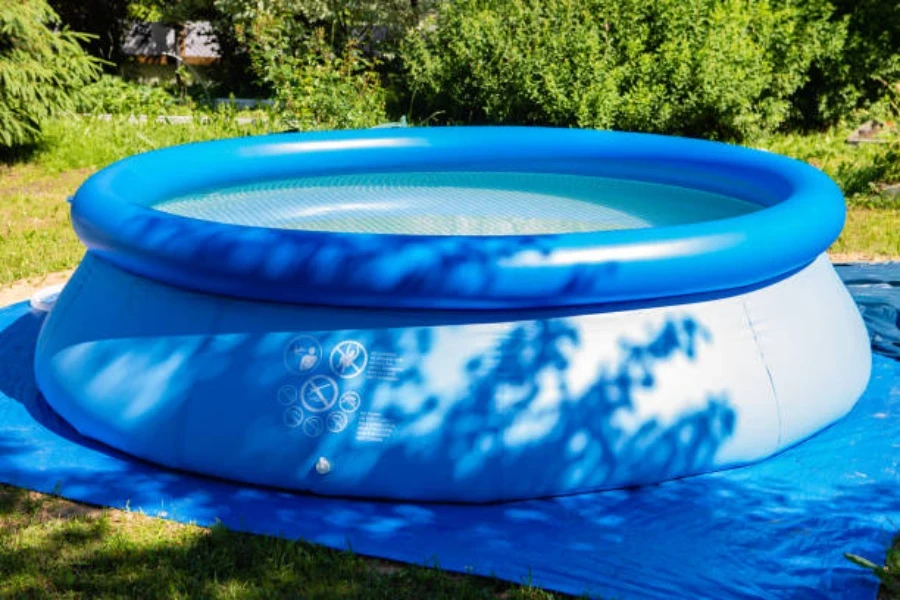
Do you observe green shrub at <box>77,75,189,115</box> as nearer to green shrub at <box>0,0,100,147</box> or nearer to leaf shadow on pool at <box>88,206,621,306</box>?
green shrub at <box>0,0,100,147</box>

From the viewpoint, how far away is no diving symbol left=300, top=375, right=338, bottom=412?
3.97m

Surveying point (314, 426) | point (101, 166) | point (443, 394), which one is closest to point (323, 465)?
point (314, 426)

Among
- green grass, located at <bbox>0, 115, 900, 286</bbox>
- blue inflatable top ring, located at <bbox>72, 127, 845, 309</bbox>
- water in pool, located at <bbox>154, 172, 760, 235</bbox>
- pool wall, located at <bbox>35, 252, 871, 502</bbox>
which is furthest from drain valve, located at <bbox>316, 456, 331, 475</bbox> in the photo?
green grass, located at <bbox>0, 115, 900, 286</bbox>

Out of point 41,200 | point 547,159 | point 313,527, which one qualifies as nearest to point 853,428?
point 313,527

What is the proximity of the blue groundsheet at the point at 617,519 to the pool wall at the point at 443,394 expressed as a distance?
10cm

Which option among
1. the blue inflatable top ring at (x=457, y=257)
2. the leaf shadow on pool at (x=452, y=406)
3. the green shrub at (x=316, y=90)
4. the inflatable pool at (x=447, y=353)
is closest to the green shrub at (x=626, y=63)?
the green shrub at (x=316, y=90)

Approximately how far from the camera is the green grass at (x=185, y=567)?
340 cm

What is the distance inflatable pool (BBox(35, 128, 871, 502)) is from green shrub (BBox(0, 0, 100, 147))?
590 centimetres

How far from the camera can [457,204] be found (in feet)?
22.2

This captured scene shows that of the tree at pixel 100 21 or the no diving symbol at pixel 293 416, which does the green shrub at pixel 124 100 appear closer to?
the tree at pixel 100 21

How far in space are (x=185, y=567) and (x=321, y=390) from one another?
77 cm

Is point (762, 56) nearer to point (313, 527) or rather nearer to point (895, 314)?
point (895, 314)

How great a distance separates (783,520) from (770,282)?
99cm

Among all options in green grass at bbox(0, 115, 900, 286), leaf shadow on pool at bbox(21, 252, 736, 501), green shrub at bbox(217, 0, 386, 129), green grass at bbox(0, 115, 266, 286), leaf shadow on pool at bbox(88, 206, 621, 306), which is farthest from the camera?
green shrub at bbox(217, 0, 386, 129)
